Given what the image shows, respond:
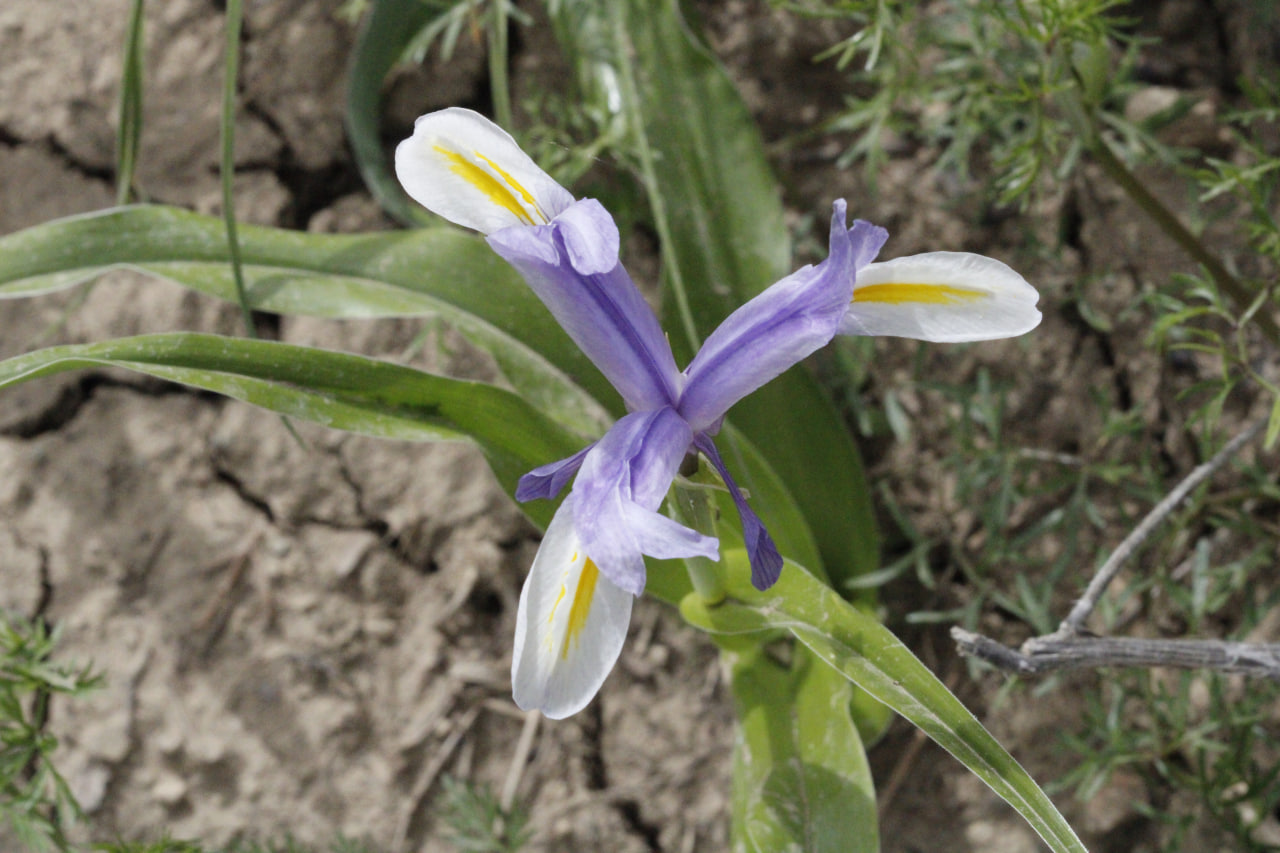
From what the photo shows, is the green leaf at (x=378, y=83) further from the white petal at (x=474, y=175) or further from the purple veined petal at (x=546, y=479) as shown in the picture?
the purple veined petal at (x=546, y=479)

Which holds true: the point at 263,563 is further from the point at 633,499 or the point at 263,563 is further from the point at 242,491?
the point at 633,499

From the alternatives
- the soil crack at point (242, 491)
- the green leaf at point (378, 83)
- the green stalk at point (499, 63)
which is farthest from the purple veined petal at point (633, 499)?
the soil crack at point (242, 491)

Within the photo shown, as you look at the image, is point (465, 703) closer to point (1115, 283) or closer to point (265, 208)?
point (265, 208)

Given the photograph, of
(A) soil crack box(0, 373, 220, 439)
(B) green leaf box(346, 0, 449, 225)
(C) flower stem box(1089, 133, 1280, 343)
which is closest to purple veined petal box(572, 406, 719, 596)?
(C) flower stem box(1089, 133, 1280, 343)

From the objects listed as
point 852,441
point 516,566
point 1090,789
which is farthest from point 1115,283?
point 516,566

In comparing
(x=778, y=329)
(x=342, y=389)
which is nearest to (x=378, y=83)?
(x=342, y=389)

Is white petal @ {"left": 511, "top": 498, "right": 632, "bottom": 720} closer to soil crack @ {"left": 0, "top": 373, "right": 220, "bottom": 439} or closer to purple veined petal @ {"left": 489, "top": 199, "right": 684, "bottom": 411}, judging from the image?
purple veined petal @ {"left": 489, "top": 199, "right": 684, "bottom": 411}
